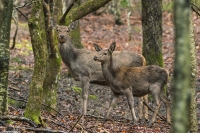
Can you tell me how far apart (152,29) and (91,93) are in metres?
3.30

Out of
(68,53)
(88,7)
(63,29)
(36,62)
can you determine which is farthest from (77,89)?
(36,62)

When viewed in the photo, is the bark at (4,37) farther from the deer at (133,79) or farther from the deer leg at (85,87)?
the deer leg at (85,87)

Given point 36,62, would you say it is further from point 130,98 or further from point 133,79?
point 133,79

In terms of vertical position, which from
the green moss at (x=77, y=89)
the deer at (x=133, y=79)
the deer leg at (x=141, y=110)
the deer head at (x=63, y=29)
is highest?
the deer head at (x=63, y=29)

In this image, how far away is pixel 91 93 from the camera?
1636 centimetres

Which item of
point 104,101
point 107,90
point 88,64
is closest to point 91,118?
point 88,64

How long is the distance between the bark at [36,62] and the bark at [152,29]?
7.37 metres

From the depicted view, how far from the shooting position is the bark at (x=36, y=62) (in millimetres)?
8234

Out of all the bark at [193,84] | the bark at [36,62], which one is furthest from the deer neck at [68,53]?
the bark at [193,84]

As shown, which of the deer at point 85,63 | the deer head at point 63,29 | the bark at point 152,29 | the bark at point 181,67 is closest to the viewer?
the bark at point 181,67

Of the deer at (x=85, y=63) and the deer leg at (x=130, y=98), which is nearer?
the deer leg at (x=130, y=98)

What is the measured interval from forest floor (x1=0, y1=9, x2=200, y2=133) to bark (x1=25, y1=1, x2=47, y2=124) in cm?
36

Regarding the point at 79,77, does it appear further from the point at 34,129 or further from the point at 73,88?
the point at 34,129

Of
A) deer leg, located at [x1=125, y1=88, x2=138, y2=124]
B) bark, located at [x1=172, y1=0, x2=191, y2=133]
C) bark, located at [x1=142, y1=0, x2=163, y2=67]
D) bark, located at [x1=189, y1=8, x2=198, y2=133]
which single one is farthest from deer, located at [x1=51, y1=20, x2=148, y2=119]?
bark, located at [x1=172, y1=0, x2=191, y2=133]
